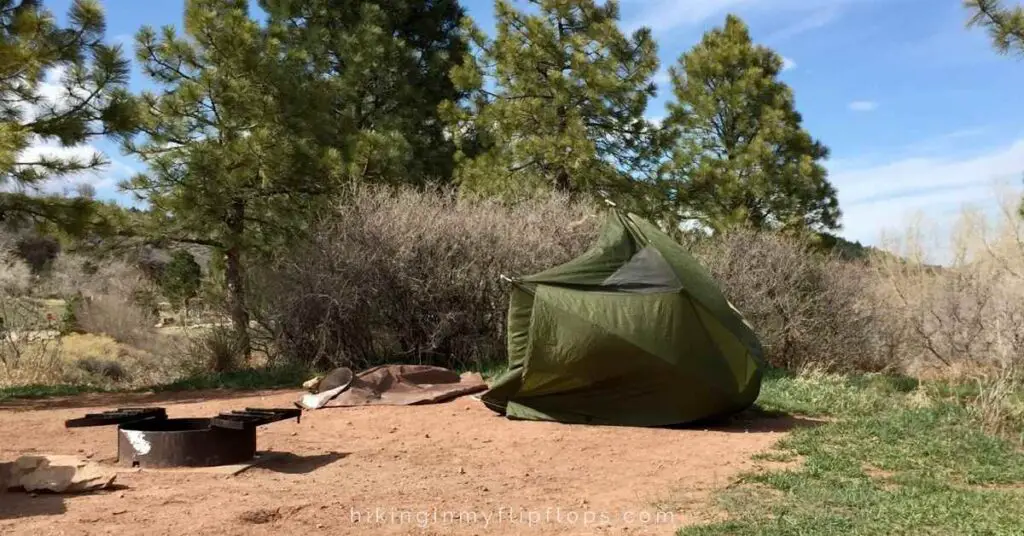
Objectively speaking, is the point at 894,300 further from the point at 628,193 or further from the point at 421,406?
the point at 421,406

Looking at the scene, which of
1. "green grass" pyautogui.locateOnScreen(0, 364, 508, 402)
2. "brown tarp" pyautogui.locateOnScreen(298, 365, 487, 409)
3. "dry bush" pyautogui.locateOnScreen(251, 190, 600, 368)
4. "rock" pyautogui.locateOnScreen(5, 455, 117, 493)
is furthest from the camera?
"dry bush" pyautogui.locateOnScreen(251, 190, 600, 368)

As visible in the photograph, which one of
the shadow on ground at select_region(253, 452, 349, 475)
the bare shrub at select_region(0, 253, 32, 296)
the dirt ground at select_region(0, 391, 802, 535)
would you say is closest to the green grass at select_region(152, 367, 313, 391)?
the dirt ground at select_region(0, 391, 802, 535)

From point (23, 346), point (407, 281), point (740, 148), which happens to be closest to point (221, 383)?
point (407, 281)

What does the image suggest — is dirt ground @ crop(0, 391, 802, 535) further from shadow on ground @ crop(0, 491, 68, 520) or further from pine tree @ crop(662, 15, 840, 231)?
pine tree @ crop(662, 15, 840, 231)

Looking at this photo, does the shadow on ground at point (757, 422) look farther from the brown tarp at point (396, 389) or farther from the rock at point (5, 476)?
the rock at point (5, 476)

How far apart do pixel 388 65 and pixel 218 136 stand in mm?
5602

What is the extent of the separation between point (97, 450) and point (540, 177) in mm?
12225

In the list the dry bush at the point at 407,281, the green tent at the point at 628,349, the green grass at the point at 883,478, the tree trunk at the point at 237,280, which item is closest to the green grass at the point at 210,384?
the dry bush at the point at 407,281

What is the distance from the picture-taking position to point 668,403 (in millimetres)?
8555

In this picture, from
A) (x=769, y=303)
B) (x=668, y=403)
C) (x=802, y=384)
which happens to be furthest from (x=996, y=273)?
(x=668, y=403)

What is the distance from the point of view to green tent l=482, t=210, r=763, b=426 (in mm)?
8453

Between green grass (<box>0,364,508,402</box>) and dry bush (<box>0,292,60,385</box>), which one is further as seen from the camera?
dry bush (<box>0,292,60,385</box>)

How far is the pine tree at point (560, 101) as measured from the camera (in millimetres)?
18031

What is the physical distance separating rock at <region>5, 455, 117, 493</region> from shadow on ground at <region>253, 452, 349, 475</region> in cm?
117
